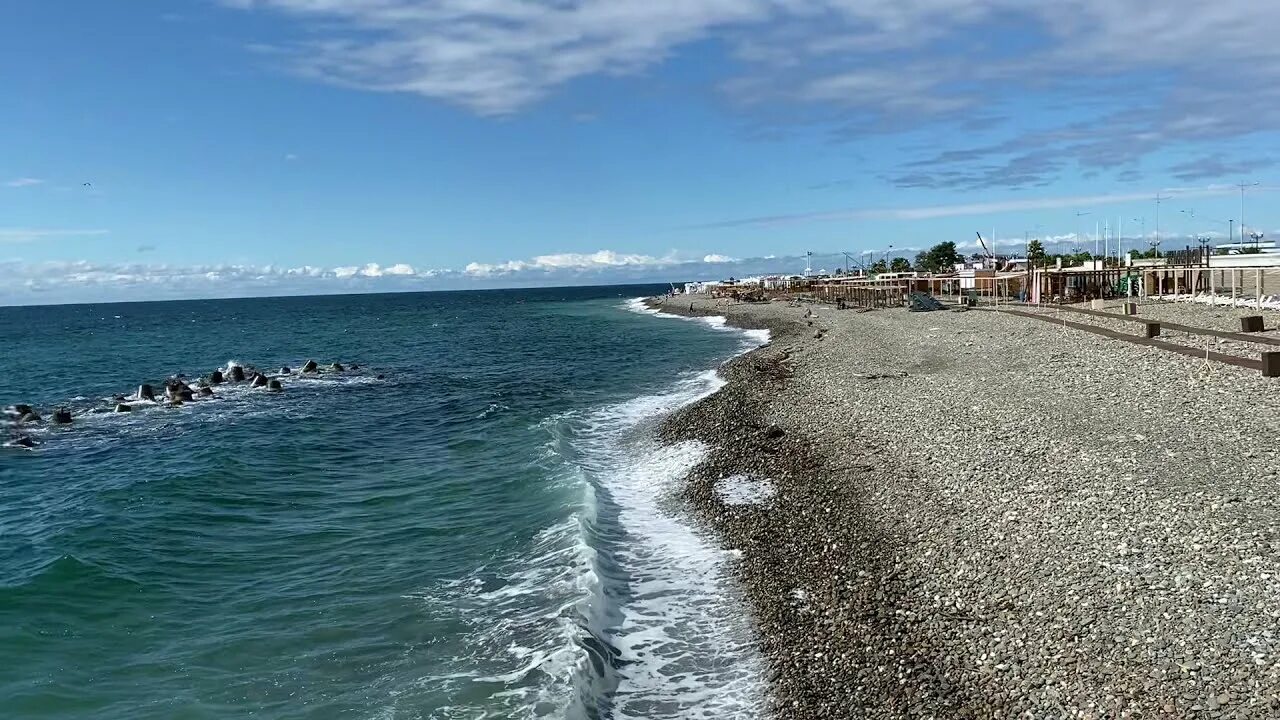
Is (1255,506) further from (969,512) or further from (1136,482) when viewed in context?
(969,512)

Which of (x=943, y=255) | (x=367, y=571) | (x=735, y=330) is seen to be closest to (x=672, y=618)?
(x=367, y=571)

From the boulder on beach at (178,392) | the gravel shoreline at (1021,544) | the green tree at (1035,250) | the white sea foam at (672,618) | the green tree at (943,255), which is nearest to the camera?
the gravel shoreline at (1021,544)

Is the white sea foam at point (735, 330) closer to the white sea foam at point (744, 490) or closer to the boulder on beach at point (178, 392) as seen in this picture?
the boulder on beach at point (178, 392)

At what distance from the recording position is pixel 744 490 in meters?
17.1

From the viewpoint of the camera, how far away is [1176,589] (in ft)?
30.0

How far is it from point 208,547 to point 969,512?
46.3 ft

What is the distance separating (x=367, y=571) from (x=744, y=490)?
7654 mm

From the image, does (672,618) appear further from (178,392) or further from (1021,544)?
(178,392)

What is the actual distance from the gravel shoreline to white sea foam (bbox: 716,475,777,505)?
218 millimetres

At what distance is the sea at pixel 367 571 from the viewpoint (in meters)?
10.1

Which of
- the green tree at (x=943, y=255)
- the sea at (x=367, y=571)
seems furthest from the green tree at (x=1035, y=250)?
the sea at (x=367, y=571)

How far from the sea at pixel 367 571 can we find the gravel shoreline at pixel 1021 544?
117cm

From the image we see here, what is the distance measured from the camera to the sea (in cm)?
1012

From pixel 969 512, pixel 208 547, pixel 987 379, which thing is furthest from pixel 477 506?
pixel 987 379
